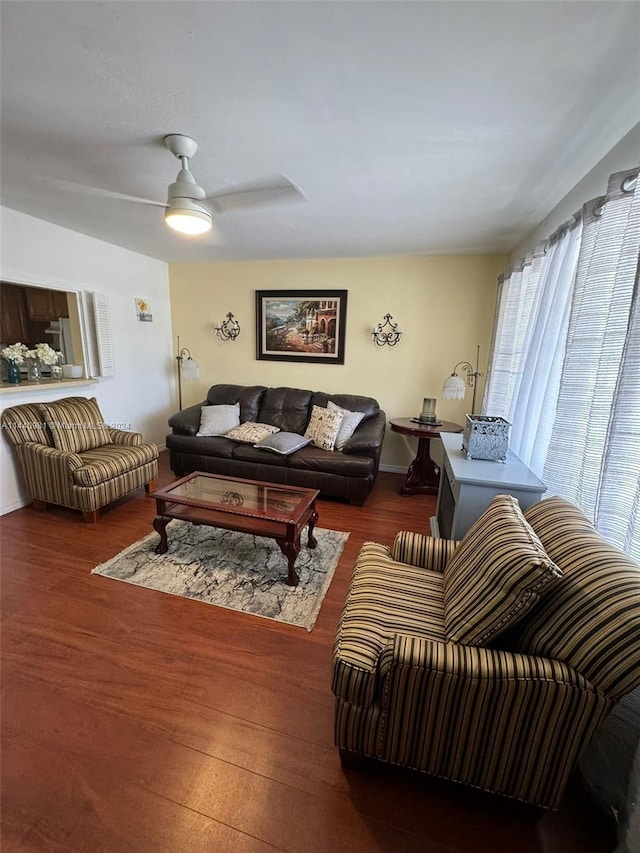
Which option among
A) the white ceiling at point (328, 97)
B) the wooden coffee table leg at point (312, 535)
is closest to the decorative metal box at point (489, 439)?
the wooden coffee table leg at point (312, 535)

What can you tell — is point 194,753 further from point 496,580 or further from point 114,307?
point 114,307

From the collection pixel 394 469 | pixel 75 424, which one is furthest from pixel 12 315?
pixel 394 469

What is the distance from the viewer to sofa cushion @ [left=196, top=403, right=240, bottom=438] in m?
3.93

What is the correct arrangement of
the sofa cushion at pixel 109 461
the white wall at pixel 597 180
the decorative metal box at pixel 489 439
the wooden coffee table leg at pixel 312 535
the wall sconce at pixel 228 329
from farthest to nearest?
the wall sconce at pixel 228 329 < the sofa cushion at pixel 109 461 < the wooden coffee table leg at pixel 312 535 < the decorative metal box at pixel 489 439 < the white wall at pixel 597 180

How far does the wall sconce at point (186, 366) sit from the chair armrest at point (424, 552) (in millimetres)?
3549

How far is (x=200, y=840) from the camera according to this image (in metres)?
1.10

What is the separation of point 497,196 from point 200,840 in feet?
11.2

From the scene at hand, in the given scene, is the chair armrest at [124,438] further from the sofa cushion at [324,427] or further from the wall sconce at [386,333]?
the wall sconce at [386,333]

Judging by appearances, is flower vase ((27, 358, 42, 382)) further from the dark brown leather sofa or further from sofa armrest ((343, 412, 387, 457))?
sofa armrest ((343, 412, 387, 457))

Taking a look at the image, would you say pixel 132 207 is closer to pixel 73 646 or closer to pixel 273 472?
pixel 273 472

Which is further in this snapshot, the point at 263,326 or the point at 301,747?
the point at 263,326

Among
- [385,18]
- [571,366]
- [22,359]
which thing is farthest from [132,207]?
[571,366]

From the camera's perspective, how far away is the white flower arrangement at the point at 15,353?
296cm

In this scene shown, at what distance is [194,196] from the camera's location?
1.81 metres
